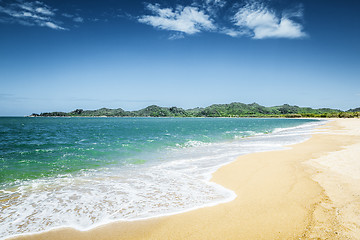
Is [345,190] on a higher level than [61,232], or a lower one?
higher

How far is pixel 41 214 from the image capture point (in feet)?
19.5

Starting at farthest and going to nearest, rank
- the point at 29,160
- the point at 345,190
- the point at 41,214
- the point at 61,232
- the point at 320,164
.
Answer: the point at 29,160 < the point at 320,164 < the point at 345,190 < the point at 41,214 < the point at 61,232

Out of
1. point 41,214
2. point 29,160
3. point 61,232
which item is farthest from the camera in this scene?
point 29,160

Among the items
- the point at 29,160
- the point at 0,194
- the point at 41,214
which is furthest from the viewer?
the point at 29,160

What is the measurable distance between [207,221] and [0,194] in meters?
8.32

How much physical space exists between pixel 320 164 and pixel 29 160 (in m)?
19.2

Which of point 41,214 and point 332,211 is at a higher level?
point 332,211

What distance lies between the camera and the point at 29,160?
14.1 m

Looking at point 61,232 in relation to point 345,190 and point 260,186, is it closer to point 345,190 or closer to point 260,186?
point 260,186

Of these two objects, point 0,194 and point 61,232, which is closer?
point 61,232

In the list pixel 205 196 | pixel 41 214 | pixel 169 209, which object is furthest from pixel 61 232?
pixel 205 196

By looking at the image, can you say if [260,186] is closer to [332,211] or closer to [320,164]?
[332,211]

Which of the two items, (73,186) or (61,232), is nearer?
(61,232)

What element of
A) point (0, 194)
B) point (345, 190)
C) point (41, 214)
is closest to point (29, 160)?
point (0, 194)
